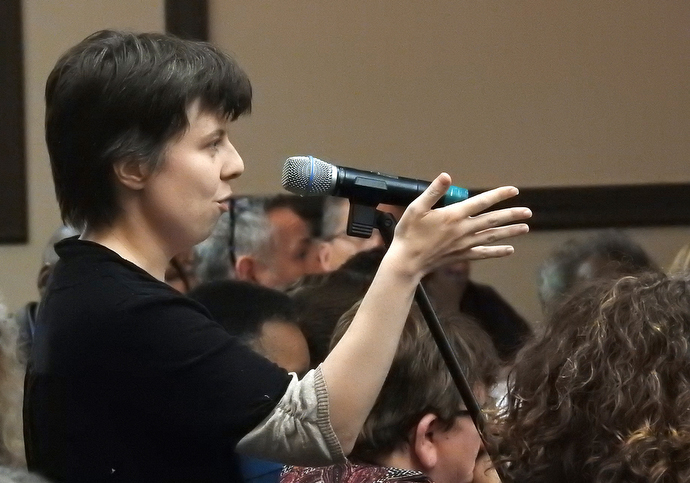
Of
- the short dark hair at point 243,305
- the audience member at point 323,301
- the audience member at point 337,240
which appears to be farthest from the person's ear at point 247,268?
the short dark hair at point 243,305

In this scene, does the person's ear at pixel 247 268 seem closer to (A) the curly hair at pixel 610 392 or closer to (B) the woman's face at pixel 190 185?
(B) the woman's face at pixel 190 185

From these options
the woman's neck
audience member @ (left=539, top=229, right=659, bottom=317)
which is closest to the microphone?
the woman's neck

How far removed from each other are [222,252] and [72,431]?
7.52 feet

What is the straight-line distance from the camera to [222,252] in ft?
12.8

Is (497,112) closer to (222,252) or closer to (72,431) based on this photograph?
(222,252)

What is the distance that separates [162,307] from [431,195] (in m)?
0.34

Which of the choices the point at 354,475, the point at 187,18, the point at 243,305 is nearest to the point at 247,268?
the point at 187,18

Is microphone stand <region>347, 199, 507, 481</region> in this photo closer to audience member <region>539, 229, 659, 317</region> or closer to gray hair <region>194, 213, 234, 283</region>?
audience member <region>539, 229, 659, 317</region>

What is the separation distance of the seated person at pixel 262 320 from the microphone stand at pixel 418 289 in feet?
2.79

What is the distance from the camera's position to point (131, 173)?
1697mm

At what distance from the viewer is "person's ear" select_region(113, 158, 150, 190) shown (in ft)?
5.54

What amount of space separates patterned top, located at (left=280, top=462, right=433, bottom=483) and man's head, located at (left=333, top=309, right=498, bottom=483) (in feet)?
0.29

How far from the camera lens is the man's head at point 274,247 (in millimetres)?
3805

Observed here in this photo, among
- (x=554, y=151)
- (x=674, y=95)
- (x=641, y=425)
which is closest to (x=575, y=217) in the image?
(x=554, y=151)
